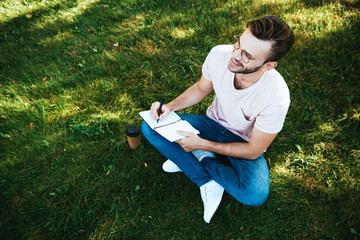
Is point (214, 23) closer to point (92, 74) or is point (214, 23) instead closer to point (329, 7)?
point (329, 7)

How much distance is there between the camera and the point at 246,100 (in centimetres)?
221

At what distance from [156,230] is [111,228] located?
51 centimetres

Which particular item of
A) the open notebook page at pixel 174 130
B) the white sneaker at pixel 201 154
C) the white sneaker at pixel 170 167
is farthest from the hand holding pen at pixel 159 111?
the white sneaker at pixel 170 167

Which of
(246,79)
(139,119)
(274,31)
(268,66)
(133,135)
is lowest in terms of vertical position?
(139,119)

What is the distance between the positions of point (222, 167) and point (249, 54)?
1.18m

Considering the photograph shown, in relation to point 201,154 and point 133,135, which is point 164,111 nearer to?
point 133,135

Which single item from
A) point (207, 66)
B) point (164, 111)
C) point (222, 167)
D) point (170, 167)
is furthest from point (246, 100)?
point (170, 167)

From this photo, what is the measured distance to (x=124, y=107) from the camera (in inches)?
138

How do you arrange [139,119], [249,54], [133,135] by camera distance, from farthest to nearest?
[139,119], [133,135], [249,54]

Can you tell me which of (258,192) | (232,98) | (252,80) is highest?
(252,80)

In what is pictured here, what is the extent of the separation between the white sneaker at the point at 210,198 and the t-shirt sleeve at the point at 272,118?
33.6 inches

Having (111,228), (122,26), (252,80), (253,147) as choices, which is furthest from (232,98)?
(122,26)

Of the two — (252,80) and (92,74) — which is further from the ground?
(252,80)

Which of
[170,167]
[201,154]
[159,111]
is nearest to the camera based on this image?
[159,111]
